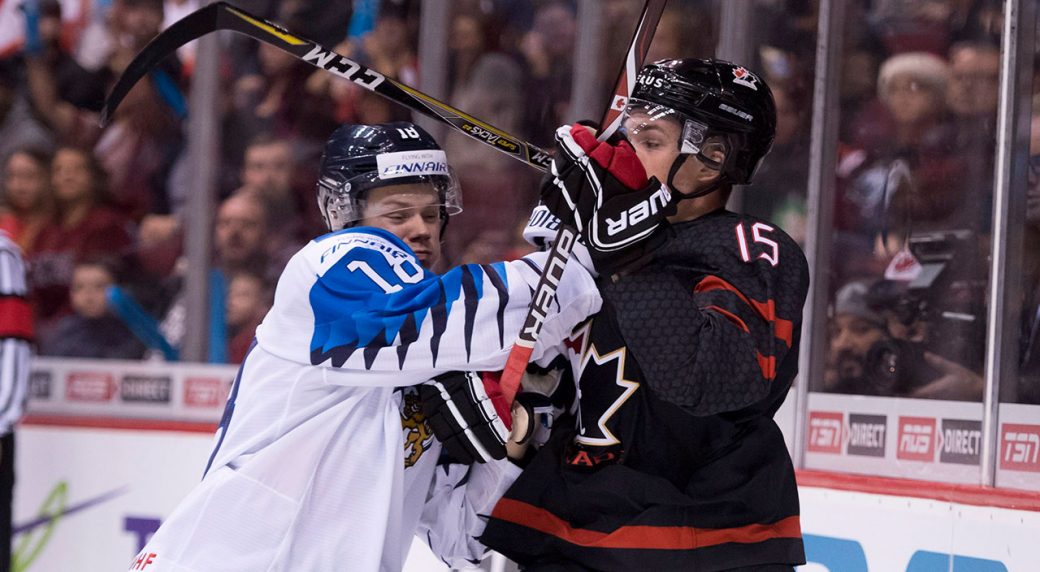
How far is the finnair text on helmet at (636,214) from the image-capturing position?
1723 mm

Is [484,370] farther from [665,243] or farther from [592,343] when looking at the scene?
[665,243]

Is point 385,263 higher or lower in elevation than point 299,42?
lower

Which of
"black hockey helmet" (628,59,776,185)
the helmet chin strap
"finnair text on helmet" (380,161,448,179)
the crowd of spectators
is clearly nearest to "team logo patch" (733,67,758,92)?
"black hockey helmet" (628,59,776,185)

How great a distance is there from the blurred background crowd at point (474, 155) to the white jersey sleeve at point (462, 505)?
1217 mm

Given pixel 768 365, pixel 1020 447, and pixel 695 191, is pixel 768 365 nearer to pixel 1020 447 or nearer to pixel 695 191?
pixel 695 191

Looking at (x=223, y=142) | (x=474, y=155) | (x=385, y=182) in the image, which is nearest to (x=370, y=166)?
(x=385, y=182)

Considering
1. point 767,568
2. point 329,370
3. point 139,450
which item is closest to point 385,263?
point 329,370

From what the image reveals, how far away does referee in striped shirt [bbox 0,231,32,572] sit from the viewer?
386 cm

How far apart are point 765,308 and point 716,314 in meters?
0.08

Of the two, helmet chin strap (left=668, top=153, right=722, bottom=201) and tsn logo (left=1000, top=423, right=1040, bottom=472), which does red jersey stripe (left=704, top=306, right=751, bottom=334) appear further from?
tsn logo (left=1000, top=423, right=1040, bottom=472)

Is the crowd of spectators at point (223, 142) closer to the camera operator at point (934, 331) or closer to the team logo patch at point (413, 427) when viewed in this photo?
the camera operator at point (934, 331)

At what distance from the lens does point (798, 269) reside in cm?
181

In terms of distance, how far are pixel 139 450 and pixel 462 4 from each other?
1760 mm

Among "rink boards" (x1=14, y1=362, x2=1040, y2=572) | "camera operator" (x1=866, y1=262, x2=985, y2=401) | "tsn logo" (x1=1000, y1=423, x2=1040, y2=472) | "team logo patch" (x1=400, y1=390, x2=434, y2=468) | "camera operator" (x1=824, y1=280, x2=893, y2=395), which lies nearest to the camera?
→ "team logo patch" (x1=400, y1=390, x2=434, y2=468)
